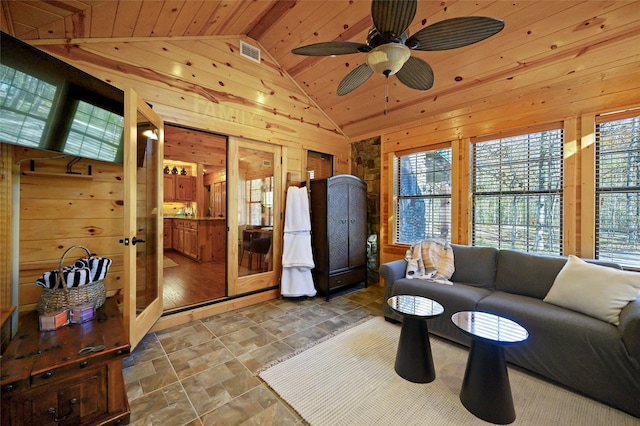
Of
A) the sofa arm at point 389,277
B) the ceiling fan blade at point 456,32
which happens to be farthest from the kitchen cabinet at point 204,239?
the ceiling fan blade at point 456,32

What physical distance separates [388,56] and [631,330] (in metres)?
2.24

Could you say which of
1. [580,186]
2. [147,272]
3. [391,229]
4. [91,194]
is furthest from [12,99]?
[580,186]

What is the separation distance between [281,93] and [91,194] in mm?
2617

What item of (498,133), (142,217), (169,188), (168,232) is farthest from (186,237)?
(498,133)

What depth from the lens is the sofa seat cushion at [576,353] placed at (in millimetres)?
1604

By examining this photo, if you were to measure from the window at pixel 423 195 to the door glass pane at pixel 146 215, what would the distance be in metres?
3.28

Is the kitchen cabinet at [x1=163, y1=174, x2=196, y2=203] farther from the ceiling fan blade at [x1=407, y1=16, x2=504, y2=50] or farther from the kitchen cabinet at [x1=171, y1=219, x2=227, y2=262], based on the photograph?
the ceiling fan blade at [x1=407, y1=16, x2=504, y2=50]

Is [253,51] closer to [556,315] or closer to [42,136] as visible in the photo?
[42,136]

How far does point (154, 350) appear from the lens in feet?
7.63

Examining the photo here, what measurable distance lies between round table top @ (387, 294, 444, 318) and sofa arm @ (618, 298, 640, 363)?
3.39ft

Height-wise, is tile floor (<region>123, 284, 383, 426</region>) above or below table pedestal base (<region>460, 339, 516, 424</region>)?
below

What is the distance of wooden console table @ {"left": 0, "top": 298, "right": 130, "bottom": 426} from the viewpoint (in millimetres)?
1288

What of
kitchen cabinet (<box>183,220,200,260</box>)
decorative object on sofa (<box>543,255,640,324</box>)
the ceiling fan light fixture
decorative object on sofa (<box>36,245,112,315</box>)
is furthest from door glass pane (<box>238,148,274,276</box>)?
decorative object on sofa (<box>543,255,640,324</box>)

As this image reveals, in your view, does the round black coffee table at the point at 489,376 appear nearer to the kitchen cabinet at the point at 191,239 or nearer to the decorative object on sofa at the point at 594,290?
the decorative object on sofa at the point at 594,290
